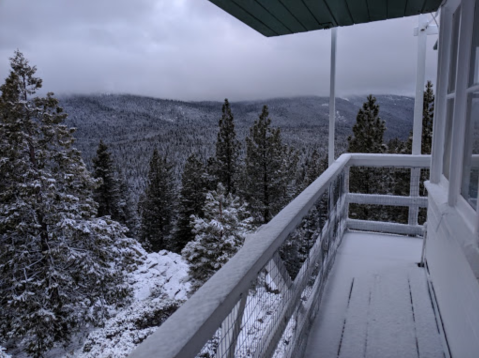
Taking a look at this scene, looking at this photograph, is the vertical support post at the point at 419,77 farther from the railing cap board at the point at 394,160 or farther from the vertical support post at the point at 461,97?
the vertical support post at the point at 461,97

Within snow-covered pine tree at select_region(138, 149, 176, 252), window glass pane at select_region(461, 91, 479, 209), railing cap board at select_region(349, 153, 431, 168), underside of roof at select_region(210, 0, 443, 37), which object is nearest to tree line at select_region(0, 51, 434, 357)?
underside of roof at select_region(210, 0, 443, 37)

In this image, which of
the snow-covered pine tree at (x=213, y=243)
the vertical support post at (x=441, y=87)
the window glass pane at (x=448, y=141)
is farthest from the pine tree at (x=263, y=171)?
the window glass pane at (x=448, y=141)

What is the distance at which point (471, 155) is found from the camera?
4.81 feet

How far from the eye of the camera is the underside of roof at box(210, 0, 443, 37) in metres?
2.64

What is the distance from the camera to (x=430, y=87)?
12.7 m

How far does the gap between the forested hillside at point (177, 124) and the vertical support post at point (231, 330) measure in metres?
4.67

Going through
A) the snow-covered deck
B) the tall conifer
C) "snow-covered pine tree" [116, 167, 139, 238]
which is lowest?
"snow-covered pine tree" [116, 167, 139, 238]

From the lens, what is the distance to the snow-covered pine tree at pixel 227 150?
19078 millimetres

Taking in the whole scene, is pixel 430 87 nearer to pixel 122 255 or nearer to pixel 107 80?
pixel 122 255

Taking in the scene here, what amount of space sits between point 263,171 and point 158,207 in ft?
27.7

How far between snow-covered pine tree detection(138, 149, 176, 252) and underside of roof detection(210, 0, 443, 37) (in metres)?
18.2

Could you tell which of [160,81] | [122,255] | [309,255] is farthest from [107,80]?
[309,255]

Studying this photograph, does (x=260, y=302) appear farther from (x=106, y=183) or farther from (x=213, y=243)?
(x=106, y=183)

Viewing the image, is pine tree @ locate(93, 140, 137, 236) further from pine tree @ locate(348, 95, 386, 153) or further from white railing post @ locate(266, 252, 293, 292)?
white railing post @ locate(266, 252, 293, 292)
